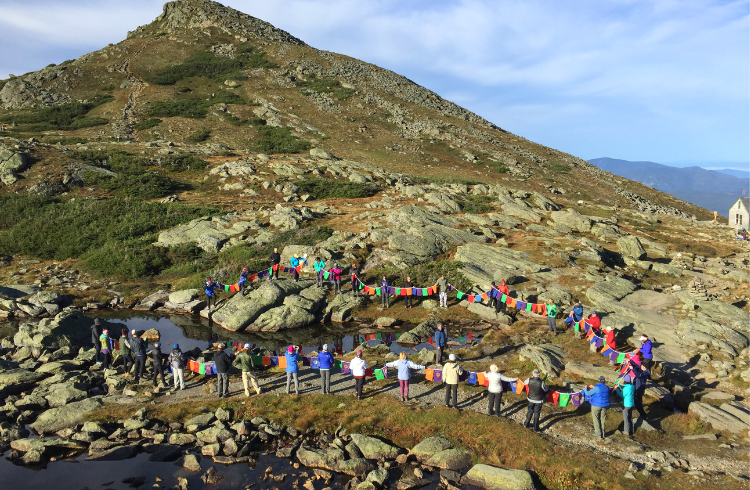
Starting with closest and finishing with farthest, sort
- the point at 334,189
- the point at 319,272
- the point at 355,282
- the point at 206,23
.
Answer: the point at 319,272 < the point at 355,282 < the point at 334,189 < the point at 206,23

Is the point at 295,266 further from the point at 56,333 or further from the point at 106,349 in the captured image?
the point at 56,333

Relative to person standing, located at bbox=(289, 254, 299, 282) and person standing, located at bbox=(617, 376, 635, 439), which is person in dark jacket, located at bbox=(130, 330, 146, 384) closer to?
person standing, located at bbox=(289, 254, 299, 282)

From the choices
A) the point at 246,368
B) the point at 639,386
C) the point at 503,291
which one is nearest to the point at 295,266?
the point at 503,291

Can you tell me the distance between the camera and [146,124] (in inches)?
3142

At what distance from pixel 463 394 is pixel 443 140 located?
76715mm

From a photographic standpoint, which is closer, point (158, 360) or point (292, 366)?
point (292, 366)

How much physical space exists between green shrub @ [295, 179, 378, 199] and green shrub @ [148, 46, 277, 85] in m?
60.6

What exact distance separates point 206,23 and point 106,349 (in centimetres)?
13155

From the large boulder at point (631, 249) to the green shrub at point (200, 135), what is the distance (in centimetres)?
6539

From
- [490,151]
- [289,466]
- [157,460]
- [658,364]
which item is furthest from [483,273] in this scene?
[490,151]

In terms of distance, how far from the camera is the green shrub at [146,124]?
78.8m

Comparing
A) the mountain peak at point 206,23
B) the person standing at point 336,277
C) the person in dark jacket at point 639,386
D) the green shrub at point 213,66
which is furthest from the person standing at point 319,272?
the mountain peak at point 206,23

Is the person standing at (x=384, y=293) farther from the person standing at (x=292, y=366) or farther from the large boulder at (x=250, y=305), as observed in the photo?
the person standing at (x=292, y=366)

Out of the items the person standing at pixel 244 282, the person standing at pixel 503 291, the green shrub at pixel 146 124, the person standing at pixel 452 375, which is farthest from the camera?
the green shrub at pixel 146 124
